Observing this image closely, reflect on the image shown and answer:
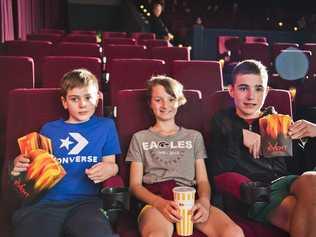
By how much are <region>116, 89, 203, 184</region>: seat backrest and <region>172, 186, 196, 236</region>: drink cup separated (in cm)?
43

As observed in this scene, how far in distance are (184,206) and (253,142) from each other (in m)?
0.44

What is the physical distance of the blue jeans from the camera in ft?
4.64

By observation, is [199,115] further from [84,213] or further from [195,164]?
[84,213]

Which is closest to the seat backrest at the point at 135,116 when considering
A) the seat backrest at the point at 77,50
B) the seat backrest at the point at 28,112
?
the seat backrest at the point at 28,112

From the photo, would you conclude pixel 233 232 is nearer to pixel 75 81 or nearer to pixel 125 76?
pixel 75 81

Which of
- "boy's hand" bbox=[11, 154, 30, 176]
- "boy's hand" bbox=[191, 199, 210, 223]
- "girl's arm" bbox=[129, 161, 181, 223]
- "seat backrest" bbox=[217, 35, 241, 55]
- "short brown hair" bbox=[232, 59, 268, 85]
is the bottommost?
"boy's hand" bbox=[191, 199, 210, 223]

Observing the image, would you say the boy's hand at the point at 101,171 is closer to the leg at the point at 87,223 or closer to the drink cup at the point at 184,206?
the leg at the point at 87,223

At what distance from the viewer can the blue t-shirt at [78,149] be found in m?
1.60

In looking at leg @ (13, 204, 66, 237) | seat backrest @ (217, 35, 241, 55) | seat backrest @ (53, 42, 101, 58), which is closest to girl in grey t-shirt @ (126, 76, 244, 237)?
leg @ (13, 204, 66, 237)

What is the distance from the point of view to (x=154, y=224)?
1.42m

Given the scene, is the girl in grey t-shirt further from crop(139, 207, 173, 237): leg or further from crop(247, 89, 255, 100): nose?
crop(247, 89, 255, 100): nose

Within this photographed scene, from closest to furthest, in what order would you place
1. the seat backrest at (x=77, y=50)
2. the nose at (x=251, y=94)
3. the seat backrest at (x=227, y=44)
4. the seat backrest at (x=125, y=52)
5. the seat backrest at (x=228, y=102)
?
the nose at (x=251, y=94), the seat backrest at (x=228, y=102), the seat backrest at (x=77, y=50), the seat backrest at (x=125, y=52), the seat backrest at (x=227, y=44)

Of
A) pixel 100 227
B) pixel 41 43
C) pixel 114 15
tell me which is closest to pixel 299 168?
pixel 100 227

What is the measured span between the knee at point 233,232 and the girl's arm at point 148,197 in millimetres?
142
